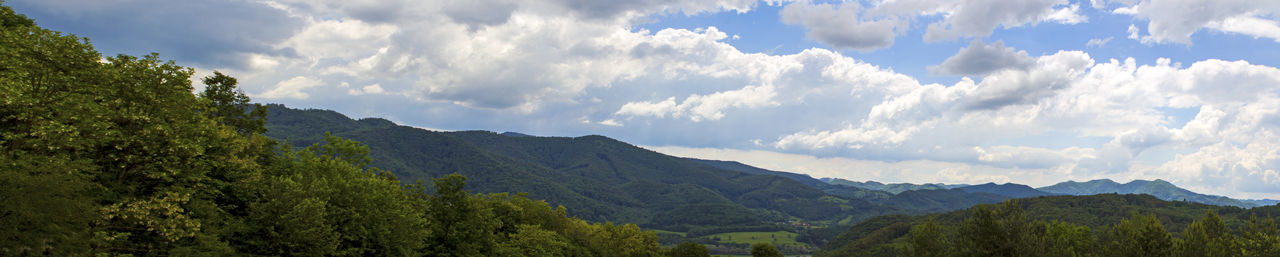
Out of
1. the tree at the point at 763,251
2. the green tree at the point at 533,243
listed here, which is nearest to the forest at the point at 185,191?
the green tree at the point at 533,243

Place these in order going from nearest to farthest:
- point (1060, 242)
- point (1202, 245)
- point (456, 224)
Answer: point (1202, 245)
point (1060, 242)
point (456, 224)

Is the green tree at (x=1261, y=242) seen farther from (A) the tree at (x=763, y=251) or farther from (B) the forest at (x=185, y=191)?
(A) the tree at (x=763, y=251)

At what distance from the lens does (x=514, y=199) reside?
100 metres

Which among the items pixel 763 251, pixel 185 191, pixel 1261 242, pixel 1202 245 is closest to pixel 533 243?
pixel 185 191

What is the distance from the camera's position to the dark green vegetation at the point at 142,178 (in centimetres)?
2734

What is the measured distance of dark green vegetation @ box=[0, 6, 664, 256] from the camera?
27.3m

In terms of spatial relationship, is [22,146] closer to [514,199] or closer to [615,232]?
[514,199]

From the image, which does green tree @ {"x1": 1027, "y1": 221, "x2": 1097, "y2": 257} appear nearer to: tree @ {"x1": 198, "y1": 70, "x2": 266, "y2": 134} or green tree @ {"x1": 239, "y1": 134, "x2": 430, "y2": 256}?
green tree @ {"x1": 239, "y1": 134, "x2": 430, "y2": 256}

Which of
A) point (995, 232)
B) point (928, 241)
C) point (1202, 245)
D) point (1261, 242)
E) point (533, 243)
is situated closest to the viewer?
point (995, 232)

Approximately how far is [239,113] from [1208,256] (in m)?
86.3

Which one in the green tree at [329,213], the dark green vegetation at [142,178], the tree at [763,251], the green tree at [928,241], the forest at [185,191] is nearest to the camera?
the dark green vegetation at [142,178]

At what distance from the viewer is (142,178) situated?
1380 inches

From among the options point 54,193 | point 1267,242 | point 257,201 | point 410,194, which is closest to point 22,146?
point 54,193

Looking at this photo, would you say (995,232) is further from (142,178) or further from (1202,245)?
(142,178)
